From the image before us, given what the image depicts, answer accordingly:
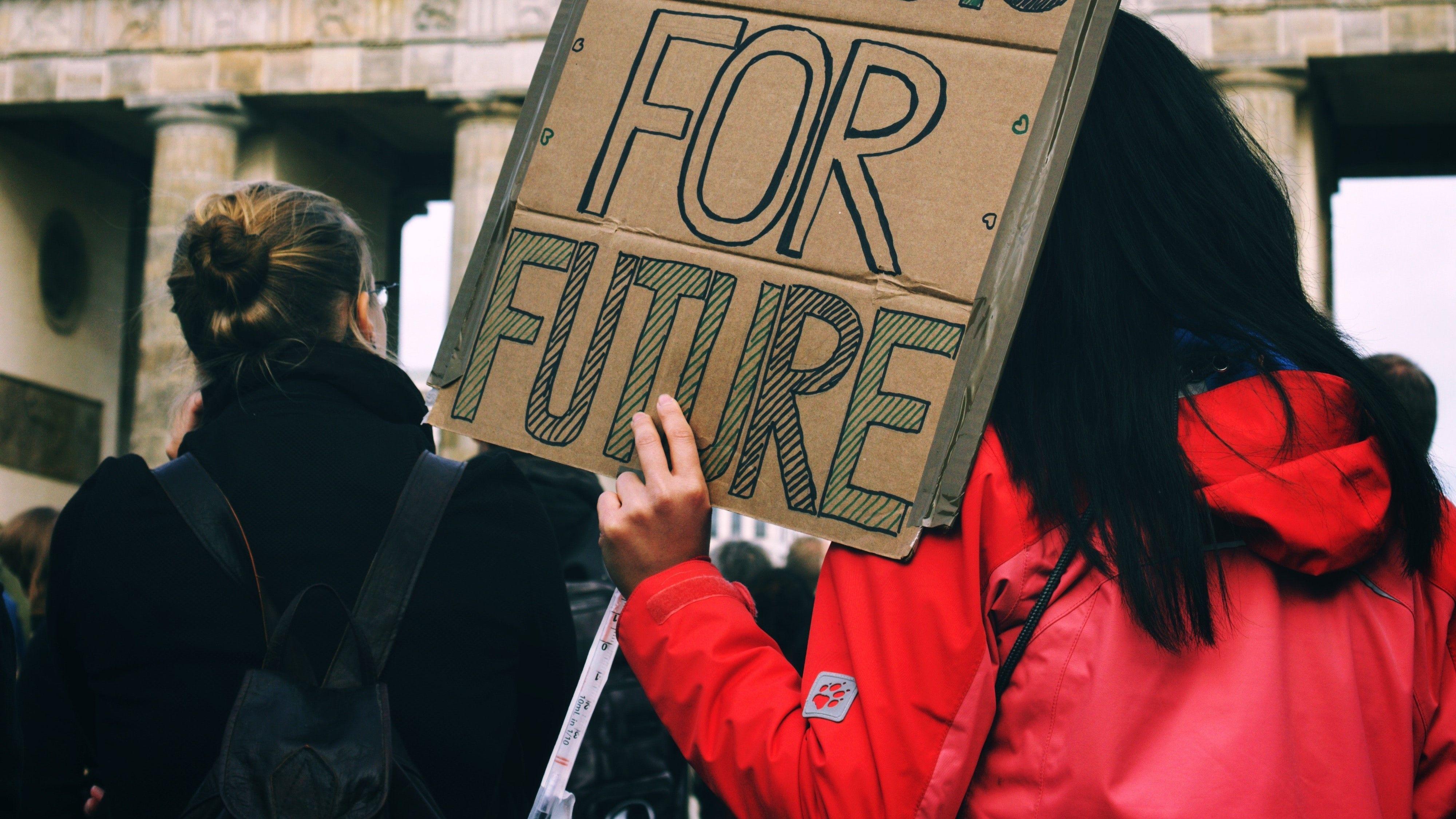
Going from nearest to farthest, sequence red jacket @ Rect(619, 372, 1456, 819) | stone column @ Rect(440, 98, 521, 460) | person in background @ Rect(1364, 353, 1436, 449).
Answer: red jacket @ Rect(619, 372, 1456, 819), person in background @ Rect(1364, 353, 1436, 449), stone column @ Rect(440, 98, 521, 460)

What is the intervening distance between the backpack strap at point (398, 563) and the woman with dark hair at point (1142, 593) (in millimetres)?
570

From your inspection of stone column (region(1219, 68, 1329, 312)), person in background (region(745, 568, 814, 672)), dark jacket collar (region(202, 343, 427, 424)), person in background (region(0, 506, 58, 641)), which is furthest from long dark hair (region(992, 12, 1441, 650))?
stone column (region(1219, 68, 1329, 312))

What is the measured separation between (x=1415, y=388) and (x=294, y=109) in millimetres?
17557

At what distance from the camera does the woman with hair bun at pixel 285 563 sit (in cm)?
193

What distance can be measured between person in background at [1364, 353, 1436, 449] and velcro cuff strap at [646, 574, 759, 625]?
264cm

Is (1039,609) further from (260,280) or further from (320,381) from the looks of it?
(260,280)

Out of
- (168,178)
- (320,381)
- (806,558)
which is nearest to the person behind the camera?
(320,381)

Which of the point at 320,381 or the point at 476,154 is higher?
the point at 476,154

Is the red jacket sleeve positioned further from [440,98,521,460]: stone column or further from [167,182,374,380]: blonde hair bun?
[440,98,521,460]: stone column

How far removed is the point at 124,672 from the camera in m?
1.96

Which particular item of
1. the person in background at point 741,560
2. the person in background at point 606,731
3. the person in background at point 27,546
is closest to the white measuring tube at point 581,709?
the person in background at point 606,731

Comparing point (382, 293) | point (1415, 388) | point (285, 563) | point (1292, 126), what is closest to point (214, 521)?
point (285, 563)

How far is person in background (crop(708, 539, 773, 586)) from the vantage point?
575 cm

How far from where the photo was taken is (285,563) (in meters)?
1.96
